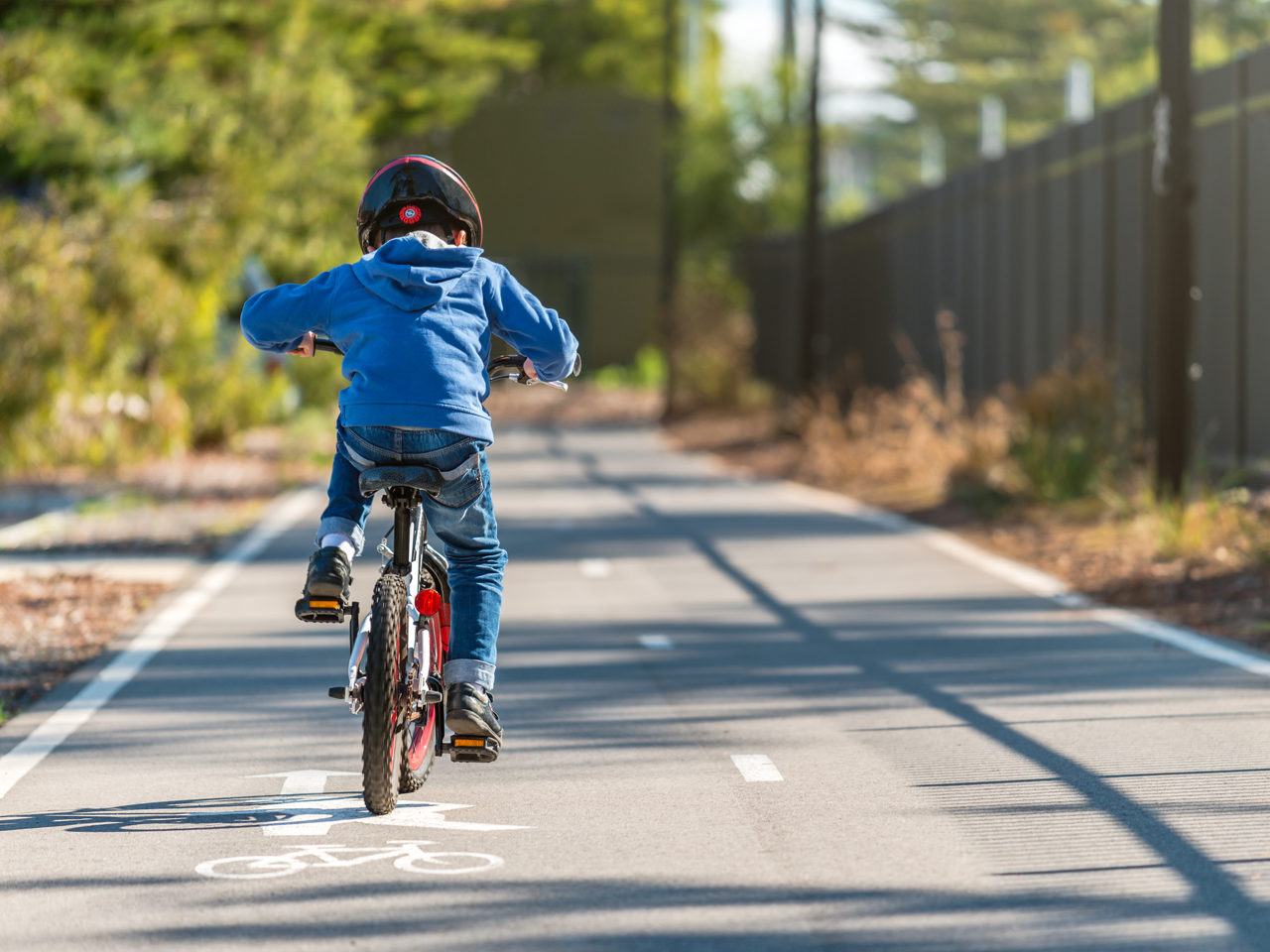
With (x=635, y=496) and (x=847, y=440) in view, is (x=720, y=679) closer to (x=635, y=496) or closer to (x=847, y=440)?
(x=635, y=496)

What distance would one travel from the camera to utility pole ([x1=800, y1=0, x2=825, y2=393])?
24344 millimetres

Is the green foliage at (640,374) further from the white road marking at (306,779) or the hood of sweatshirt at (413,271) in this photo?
the hood of sweatshirt at (413,271)

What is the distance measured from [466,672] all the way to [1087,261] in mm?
12730

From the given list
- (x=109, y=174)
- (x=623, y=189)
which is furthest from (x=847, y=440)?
(x=623, y=189)

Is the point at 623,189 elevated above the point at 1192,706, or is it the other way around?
the point at 623,189

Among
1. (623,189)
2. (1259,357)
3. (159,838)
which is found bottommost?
(159,838)

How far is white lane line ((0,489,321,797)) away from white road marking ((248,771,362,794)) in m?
0.91

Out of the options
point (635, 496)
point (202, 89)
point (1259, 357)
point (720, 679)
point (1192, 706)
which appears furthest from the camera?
point (202, 89)

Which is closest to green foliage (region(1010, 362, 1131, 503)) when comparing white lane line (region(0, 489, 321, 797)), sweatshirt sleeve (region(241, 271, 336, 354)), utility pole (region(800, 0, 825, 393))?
white lane line (region(0, 489, 321, 797))

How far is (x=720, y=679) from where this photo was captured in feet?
27.6

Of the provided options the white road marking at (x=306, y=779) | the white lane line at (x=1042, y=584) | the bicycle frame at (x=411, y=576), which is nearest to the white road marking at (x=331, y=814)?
the white road marking at (x=306, y=779)

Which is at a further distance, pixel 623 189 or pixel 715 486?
pixel 623 189

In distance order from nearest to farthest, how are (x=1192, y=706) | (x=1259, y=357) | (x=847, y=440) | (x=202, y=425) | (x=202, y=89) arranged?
(x=1192, y=706)
(x=1259, y=357)
(x=202, y=425)
(x=847, y=440)
(x=202, y=89)

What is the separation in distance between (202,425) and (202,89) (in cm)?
549
